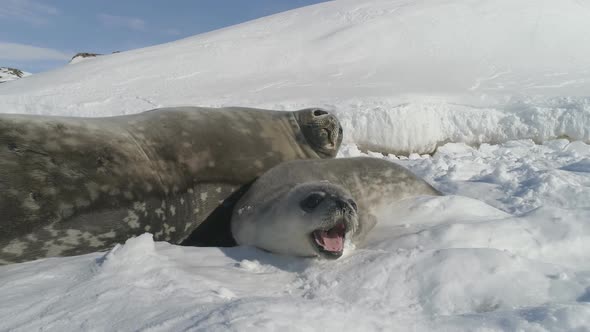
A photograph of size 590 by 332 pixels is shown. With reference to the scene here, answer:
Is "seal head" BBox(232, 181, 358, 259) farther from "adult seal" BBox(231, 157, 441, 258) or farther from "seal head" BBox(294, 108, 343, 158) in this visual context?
"seal head" BBox(294, 108, 343, 158)

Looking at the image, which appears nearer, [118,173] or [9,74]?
[118,173]

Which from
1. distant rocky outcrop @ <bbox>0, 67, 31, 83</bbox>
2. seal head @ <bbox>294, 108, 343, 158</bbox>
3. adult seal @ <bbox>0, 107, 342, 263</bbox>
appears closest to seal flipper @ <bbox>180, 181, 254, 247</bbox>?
adult seal @ <bbox>0, 107, 342, 263</bbox>

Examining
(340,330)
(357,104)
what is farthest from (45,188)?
(357,104)

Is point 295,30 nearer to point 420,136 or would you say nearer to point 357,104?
point 357,104

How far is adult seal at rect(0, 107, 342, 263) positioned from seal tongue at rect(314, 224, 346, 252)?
2.51 feet

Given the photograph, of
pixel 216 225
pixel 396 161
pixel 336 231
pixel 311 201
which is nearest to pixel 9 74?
pixel 396 161

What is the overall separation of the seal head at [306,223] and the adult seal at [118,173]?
0.41 metres

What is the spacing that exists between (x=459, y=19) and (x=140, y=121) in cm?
791

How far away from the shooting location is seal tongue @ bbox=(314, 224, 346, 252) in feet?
6.44

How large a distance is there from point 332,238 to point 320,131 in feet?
4.54

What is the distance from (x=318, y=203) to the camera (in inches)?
82.3

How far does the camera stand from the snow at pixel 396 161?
128 cm

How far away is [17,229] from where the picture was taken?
6.12 ft

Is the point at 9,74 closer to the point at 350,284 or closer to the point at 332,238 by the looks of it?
the point at 332,238
